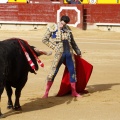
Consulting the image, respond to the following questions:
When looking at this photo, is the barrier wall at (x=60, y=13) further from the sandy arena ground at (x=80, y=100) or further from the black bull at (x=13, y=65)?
the black bull at (x=13, y=65)

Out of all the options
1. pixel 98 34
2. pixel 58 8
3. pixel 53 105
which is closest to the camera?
pixel 53 105


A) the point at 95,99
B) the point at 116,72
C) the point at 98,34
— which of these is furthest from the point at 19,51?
the point at 98,34

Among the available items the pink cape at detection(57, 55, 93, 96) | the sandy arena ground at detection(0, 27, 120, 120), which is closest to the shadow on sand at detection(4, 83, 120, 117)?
the sandy arena ground at detection(0, 27, 120, 120)

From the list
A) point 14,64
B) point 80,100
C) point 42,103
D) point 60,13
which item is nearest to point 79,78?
point 80,100

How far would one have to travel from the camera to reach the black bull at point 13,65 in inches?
228

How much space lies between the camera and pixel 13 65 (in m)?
6.02

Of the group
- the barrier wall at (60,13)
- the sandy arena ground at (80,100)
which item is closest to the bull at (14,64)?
the sandy arena ground at (80,100)

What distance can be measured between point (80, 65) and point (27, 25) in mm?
12644

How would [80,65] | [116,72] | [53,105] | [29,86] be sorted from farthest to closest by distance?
[116,72] < [29,86] < [80,65] < [53,105]

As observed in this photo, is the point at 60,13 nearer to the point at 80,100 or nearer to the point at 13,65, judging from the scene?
the point at 80,100

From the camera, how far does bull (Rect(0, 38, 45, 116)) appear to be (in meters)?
5.80

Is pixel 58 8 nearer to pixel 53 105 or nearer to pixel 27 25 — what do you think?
pixel 27 25

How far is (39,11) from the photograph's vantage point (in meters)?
19.7

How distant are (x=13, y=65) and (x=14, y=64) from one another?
2 centimetres
